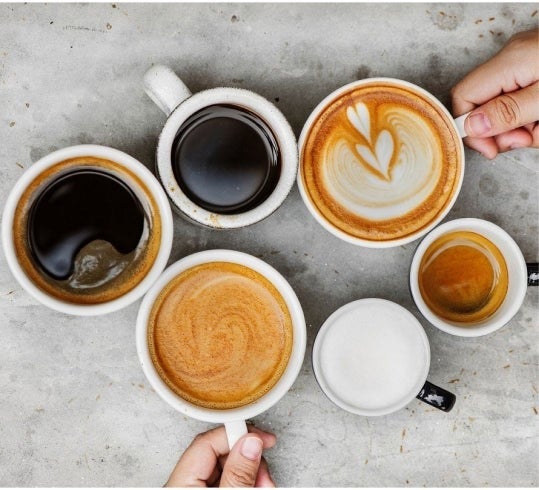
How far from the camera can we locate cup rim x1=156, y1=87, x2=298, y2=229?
102 cm

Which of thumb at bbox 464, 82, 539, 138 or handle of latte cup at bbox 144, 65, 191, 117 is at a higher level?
handle of latte cup at bbox 144, 65, 191, 117

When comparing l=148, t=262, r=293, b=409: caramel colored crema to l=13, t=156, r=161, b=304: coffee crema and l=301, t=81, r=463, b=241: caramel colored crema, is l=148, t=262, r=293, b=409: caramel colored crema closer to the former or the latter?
l=13, t=156, r=161, b=304: coffee crema

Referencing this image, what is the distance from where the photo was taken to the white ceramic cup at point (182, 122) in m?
1.02

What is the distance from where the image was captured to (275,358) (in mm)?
1169

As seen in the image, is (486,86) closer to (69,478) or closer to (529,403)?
(529,403)

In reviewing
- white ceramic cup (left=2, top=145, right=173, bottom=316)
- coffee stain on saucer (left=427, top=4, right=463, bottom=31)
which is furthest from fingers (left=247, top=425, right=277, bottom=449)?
coffee stain on saucer (left=427, top=4, right=463, bottom=31)

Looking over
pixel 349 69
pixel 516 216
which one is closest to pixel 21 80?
pixel 349 69

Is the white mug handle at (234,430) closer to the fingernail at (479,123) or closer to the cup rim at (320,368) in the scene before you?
the cup rim at (320,368)

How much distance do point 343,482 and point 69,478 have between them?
1.99 feet

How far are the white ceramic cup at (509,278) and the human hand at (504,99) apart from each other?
163 millimetres

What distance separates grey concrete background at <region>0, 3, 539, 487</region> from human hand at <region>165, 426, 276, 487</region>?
67 mm

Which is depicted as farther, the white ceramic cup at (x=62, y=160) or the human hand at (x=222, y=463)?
the human hand at (x=222, y=463)

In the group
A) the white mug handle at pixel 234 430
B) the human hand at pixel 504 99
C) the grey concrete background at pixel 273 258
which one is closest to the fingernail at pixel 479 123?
the human hand at pixel 504 99

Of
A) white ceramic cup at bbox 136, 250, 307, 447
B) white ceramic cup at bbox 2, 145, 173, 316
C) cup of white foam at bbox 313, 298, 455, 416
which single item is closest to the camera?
white ceramic cup at bbox 2, 145, 173, 316
